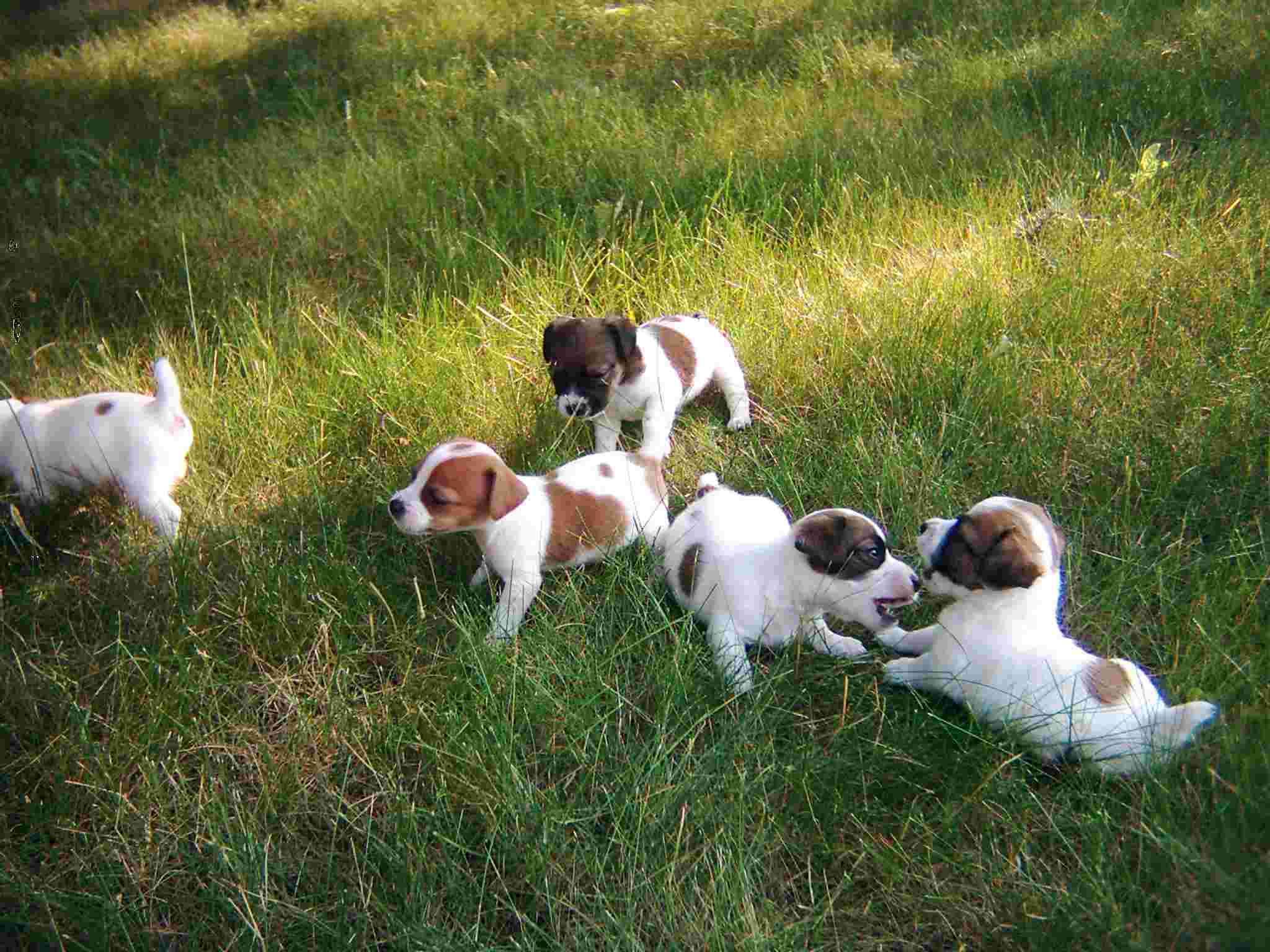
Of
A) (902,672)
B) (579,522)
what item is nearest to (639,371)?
(579,522)

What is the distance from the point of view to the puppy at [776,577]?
3.50 m

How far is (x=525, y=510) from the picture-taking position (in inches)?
155

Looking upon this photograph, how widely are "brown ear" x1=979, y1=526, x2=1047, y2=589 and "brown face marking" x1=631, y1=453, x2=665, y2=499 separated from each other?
1.52 m

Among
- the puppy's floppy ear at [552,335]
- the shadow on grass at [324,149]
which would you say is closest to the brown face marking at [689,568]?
the puppy's floppy ear at [552,335]

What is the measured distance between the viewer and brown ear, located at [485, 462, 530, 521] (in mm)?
3756

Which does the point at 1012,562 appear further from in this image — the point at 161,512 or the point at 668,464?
the point at 161,512

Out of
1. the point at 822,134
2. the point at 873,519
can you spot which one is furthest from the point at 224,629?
the point at 822,134

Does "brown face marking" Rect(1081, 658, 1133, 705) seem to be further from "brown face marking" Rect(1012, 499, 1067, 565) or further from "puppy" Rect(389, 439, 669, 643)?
"puppy" Rect(389, 439, 669, 643)

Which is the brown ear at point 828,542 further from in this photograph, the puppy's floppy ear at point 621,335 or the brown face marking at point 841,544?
the puppy's floppy ear at point 621,335

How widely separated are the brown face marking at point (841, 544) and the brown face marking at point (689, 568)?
17.1 inches

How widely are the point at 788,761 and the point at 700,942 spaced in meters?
0.71

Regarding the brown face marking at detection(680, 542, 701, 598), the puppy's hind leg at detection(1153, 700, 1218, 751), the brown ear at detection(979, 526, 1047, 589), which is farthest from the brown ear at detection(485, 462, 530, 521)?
the puppy's hind leg at detection(1153, 700, 1218, 751)

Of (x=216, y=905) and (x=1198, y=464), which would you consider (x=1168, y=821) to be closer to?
(x=1198, y=464)

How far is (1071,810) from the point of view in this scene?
288 centimetres
